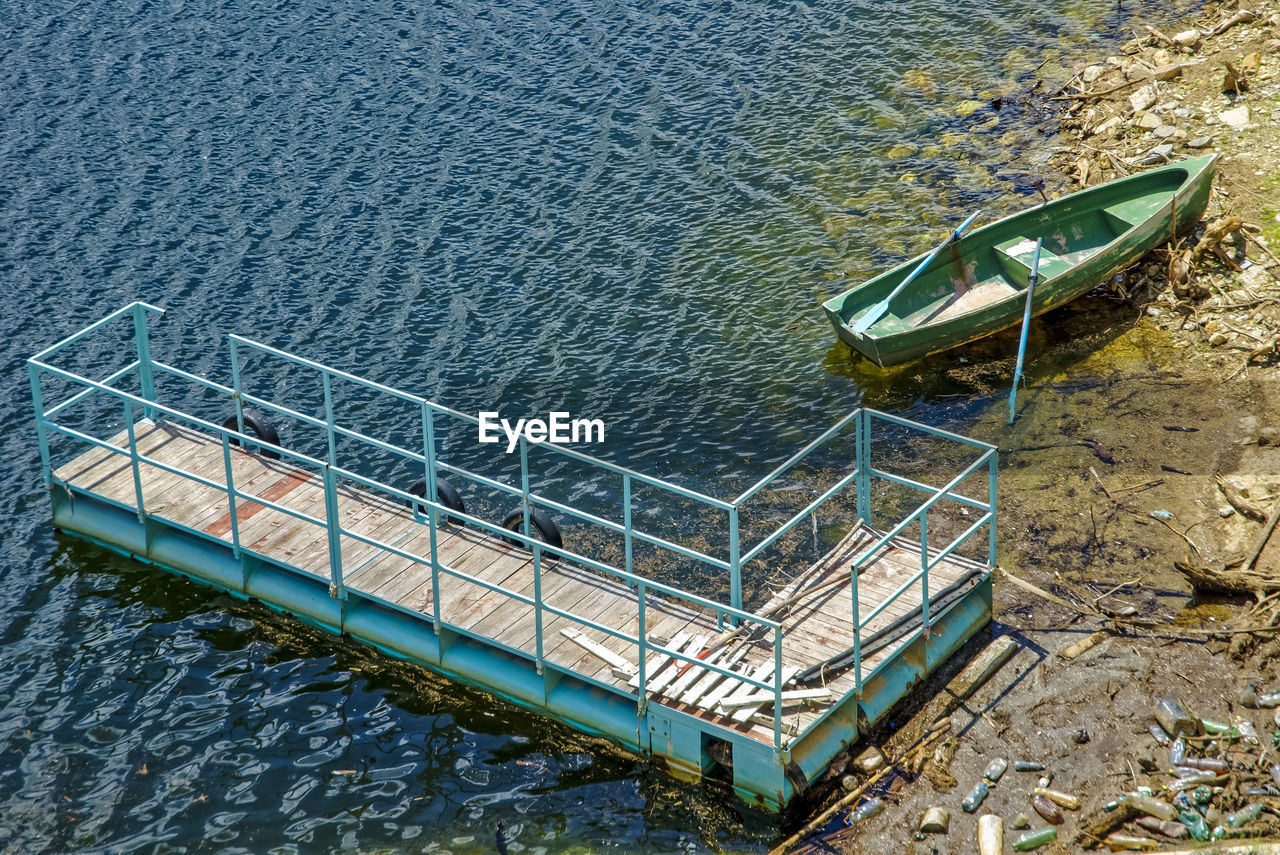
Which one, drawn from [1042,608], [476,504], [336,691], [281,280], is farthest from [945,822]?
[281,280]

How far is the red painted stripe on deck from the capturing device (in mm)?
16812

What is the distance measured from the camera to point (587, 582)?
615 inches

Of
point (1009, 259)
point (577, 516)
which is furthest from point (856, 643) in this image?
point (1009, 259)

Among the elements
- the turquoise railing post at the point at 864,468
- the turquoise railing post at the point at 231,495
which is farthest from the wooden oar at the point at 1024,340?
the turquoise railing post at the point at 231,495

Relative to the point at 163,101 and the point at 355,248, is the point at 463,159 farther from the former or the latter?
the point at 163,101

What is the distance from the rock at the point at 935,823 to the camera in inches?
496

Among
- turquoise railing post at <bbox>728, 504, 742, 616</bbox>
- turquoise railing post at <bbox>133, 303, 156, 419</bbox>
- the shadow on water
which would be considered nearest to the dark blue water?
the shadow on water

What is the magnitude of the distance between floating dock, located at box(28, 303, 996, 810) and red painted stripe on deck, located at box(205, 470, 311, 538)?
3 centimetres

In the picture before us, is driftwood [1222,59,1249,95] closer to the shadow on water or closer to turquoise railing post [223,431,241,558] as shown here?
the shadow on water

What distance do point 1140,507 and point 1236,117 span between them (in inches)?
455

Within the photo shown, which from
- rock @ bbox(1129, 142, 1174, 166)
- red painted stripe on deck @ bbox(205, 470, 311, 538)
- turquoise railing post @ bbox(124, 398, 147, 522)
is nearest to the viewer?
turquoise railing post @ bbox(124, 398, 147, 522)

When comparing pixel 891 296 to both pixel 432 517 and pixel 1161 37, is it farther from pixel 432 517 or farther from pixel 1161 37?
pixel 1161 37
